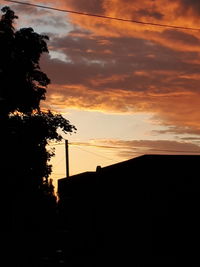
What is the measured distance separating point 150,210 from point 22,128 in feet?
33.3

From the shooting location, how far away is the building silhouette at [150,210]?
90.8 ft

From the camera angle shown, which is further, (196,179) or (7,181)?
(7,181)

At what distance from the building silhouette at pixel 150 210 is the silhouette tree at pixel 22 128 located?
5161 mm

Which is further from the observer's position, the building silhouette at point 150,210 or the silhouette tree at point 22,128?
the silhouette tree at point 22,128

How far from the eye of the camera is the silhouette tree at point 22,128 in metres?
34.4

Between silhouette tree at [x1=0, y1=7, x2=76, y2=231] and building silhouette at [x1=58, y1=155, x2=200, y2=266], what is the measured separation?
5161 mm

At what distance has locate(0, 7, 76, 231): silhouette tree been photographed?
3444 centimetres

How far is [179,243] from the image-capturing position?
27688 millimetres

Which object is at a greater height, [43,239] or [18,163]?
[18,163]

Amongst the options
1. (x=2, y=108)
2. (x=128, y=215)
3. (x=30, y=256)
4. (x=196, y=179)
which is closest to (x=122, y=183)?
(x=128, y=215)

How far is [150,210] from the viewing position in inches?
1123

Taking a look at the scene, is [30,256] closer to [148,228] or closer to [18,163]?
[18,163]

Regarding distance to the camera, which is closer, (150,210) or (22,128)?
(150,210)

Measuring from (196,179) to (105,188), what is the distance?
5.51 m
